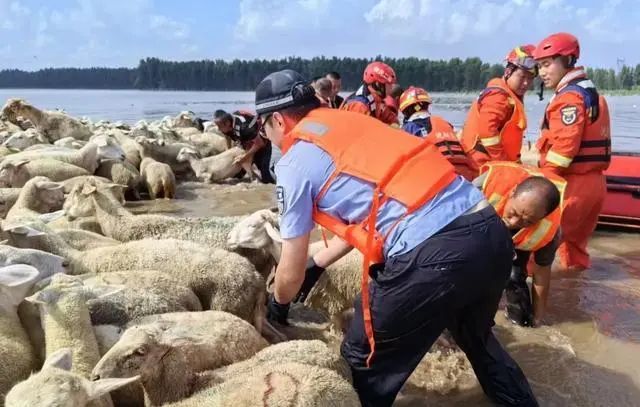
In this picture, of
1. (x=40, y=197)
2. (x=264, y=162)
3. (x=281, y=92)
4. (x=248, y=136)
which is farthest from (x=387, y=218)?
(x=264, y=162)

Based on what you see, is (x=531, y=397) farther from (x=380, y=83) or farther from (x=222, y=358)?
(x=380, y=83)

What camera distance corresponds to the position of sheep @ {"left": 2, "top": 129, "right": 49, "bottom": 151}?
40.4ft

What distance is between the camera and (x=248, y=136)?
1261 centimetres

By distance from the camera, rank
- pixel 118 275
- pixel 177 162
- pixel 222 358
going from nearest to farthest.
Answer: pixel 222 358, pixel 118 275, pixel 177 162

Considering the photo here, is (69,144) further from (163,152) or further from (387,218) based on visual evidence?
(387,218)

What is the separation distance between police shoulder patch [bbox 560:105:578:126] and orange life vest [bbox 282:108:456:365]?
3633 millimetres

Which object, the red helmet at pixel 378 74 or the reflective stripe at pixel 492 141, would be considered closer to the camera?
the reflective stripe at pixel 492 141

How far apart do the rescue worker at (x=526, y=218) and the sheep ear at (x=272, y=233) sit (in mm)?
1698

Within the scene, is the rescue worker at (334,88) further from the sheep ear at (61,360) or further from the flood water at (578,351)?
the sheep ear at (61,360)

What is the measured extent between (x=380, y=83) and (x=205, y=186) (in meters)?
5.64

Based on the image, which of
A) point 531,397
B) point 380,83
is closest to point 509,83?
point 380,83

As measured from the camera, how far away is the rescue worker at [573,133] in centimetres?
654

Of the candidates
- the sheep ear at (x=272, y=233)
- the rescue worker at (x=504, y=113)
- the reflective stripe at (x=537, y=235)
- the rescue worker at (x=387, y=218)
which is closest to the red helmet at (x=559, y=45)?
the rescue worker at (x=504, y=113)

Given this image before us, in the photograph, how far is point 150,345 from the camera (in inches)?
135
